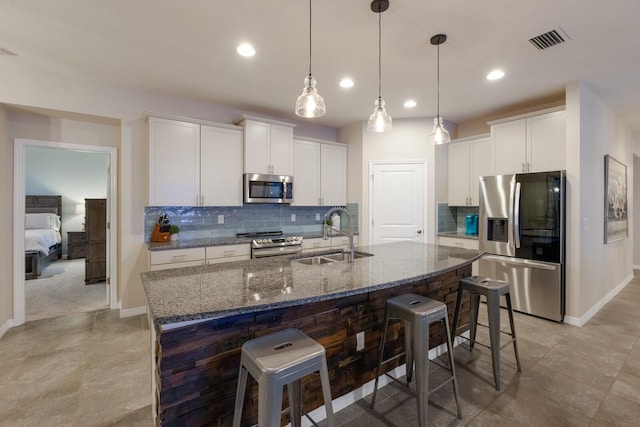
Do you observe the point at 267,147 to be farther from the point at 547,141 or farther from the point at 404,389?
the point at 547,141

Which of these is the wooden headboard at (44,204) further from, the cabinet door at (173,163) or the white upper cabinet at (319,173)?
the white upper cabinet at (319,173)

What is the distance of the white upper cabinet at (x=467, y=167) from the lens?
4.46 meters

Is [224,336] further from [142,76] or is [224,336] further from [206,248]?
[142,76]

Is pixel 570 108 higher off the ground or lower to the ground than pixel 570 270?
higher

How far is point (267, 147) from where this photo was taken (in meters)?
4.25

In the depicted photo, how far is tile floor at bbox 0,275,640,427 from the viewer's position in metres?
1.94

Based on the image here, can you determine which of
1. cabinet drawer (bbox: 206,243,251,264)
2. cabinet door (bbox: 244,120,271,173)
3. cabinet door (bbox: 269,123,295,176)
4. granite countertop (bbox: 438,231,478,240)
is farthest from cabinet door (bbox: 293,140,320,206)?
granite countertop (bbox: 438,231,478,240)

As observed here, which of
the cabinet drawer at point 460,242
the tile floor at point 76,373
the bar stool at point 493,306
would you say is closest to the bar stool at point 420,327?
the bar stool at point 493,306

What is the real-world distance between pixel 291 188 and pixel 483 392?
3301 millimetres

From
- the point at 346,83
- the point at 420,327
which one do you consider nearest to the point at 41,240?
the point at 346,83

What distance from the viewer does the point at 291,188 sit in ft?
14.8

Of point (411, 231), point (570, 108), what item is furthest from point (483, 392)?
point (570, 108)

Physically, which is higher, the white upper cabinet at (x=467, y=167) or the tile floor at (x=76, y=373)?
the white upper cabinet at (x=467, y=167)

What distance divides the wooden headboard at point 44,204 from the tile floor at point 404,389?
511 centimetres
